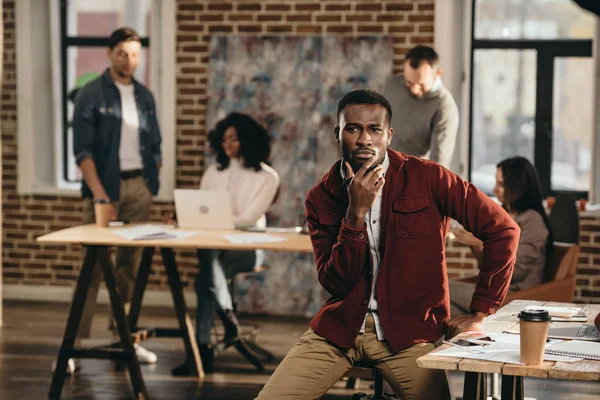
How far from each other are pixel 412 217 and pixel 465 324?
1.17 feet

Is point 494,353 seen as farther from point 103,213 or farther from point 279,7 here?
point 279,7

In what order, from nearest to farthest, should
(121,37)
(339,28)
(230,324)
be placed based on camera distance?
(230,324), (121,37), (339,28)

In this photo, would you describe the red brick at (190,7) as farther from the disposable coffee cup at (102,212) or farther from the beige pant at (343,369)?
the beige pant at (343,369)

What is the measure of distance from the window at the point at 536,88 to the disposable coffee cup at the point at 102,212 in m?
2.71

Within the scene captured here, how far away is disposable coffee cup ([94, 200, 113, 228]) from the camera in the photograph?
4.89m

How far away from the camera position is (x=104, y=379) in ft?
16.0

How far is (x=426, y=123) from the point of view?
5141 mm

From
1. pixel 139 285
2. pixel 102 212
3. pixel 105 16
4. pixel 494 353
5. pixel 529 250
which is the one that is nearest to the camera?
pixel 494 353

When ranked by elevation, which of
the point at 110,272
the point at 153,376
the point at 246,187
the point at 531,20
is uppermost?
the point at 531,20

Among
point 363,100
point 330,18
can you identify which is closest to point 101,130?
point 330,18

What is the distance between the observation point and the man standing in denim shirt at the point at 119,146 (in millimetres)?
5258

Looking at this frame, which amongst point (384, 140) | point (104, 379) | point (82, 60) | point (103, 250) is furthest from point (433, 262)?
point (82, 60)

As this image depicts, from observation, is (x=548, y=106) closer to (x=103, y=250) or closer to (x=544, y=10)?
(x=544, y=10)

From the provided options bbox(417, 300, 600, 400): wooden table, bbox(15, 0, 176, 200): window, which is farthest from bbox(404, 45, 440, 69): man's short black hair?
bbox(417, 300, 600, 400): wooden table
